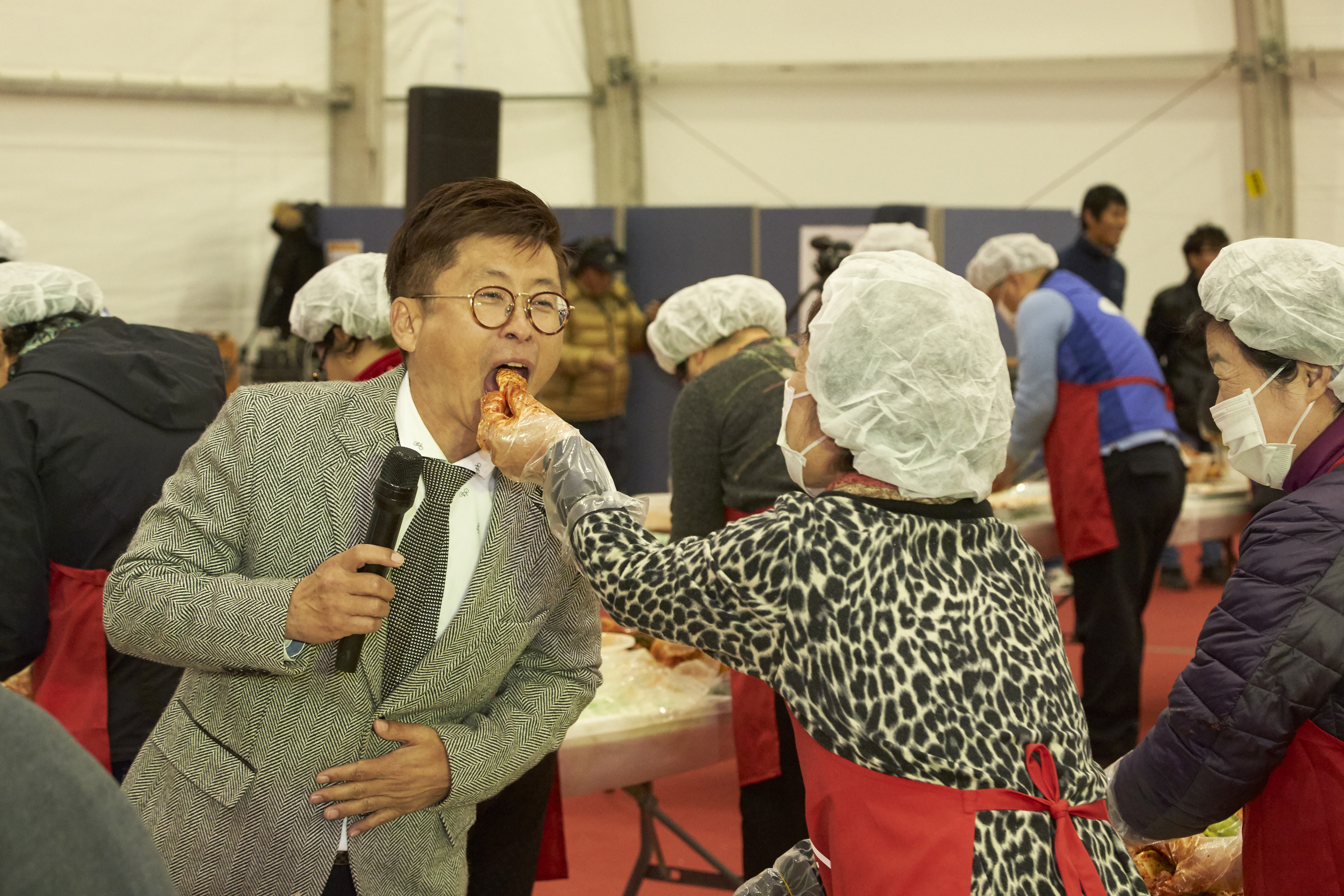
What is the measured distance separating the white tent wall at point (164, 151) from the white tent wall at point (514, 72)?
674 millimetres

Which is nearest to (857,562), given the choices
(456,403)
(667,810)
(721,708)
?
(456,403)

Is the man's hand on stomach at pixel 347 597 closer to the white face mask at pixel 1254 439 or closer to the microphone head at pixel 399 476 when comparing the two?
the microphone head at pixel 399 476

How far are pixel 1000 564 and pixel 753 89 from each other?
388 inches

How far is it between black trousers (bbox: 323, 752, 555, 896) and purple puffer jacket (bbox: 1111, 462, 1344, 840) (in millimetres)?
1075

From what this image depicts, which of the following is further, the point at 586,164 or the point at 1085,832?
the point at 586,164

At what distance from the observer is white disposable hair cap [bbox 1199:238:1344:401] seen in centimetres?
177

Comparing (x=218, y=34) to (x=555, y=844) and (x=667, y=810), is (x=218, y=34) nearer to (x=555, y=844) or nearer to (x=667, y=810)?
(x=667, y=810)

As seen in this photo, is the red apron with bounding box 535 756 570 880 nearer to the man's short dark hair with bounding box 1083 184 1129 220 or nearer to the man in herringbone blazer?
the man in herringbone blazer

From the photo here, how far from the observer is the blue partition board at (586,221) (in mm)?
8633

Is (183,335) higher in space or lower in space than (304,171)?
lower

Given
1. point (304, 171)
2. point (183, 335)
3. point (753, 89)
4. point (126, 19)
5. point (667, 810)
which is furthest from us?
point (753, 89)

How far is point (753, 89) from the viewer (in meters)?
10.8

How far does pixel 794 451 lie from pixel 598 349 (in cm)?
564

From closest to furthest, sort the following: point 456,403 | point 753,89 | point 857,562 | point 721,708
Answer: point 857,562, point 456,403, point 721,708, point 753,89
